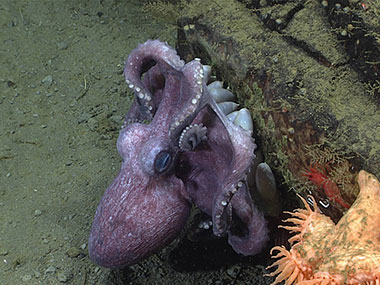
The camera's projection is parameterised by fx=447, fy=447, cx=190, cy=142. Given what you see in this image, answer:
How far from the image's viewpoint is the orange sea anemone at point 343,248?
5.50ft

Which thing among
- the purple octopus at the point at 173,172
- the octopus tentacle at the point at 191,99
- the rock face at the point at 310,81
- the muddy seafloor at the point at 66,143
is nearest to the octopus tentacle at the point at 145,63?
the purple octopus at the point at 173,172

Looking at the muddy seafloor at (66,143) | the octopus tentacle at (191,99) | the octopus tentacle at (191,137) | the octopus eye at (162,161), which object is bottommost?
the muddy seafloor at (66,143)

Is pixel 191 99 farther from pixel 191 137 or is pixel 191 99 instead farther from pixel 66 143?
pixel 66 143

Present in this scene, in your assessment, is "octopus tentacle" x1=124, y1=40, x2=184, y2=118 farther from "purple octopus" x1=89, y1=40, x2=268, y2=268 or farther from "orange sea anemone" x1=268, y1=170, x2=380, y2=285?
"orange sea anemone" x1=268, y1=170, x2=380, y2=285

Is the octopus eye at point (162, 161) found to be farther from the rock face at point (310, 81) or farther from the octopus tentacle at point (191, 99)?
the rock face at point (310, 81)

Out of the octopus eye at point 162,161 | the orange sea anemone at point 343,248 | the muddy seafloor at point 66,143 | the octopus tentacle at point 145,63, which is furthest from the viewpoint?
the muddy seafloor at point 66,143

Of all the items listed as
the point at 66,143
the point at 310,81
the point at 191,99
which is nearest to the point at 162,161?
the point at 191,99

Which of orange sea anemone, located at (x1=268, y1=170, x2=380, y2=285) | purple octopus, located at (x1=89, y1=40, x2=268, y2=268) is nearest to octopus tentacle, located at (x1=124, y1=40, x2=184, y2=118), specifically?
purple octopus, located at (x1=89, y1=40, x2=268, y2=268)

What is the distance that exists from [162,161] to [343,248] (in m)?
0.99

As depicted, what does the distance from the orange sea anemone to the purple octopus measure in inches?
17.3

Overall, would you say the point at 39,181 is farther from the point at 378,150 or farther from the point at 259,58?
the point at 378,150

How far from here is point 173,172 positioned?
245 centimetres

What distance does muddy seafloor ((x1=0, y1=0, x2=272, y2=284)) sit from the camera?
279cm

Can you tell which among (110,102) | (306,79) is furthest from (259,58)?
(110,102)
